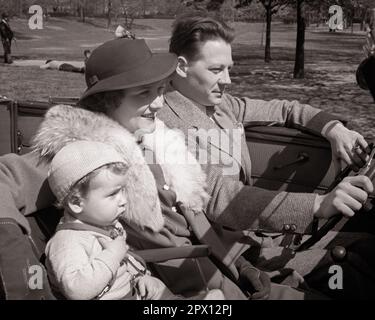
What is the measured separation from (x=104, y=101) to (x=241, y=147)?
34.8 inches

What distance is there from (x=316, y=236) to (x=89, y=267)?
855mm

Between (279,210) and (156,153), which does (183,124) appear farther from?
(279,210)

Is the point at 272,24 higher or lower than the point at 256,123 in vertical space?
higher

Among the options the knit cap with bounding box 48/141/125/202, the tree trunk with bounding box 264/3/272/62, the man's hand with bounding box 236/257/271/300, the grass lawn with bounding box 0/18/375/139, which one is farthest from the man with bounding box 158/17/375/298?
the tree trunk with bounding box 264/3/272/62

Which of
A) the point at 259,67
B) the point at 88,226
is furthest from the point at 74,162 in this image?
the point at 259,67

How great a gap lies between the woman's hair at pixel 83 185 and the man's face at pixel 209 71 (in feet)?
2.83

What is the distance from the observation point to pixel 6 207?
182 centimetres

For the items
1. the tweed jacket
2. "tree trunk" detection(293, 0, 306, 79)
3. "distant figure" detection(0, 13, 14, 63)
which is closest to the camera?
the tweed jacket

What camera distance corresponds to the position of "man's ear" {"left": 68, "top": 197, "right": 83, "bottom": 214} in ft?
6.03

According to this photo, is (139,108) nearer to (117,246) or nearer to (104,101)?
(104,101)

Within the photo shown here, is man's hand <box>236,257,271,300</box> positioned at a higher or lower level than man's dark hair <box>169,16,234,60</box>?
lower

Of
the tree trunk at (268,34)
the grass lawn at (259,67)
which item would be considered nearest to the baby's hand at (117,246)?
the grass lawn at (259,67)

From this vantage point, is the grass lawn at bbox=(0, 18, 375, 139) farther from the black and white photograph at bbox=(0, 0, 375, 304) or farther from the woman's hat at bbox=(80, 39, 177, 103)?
the woman's hat at bbox=(80, 39, 177, 103)

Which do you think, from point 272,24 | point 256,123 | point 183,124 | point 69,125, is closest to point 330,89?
point 272,24
